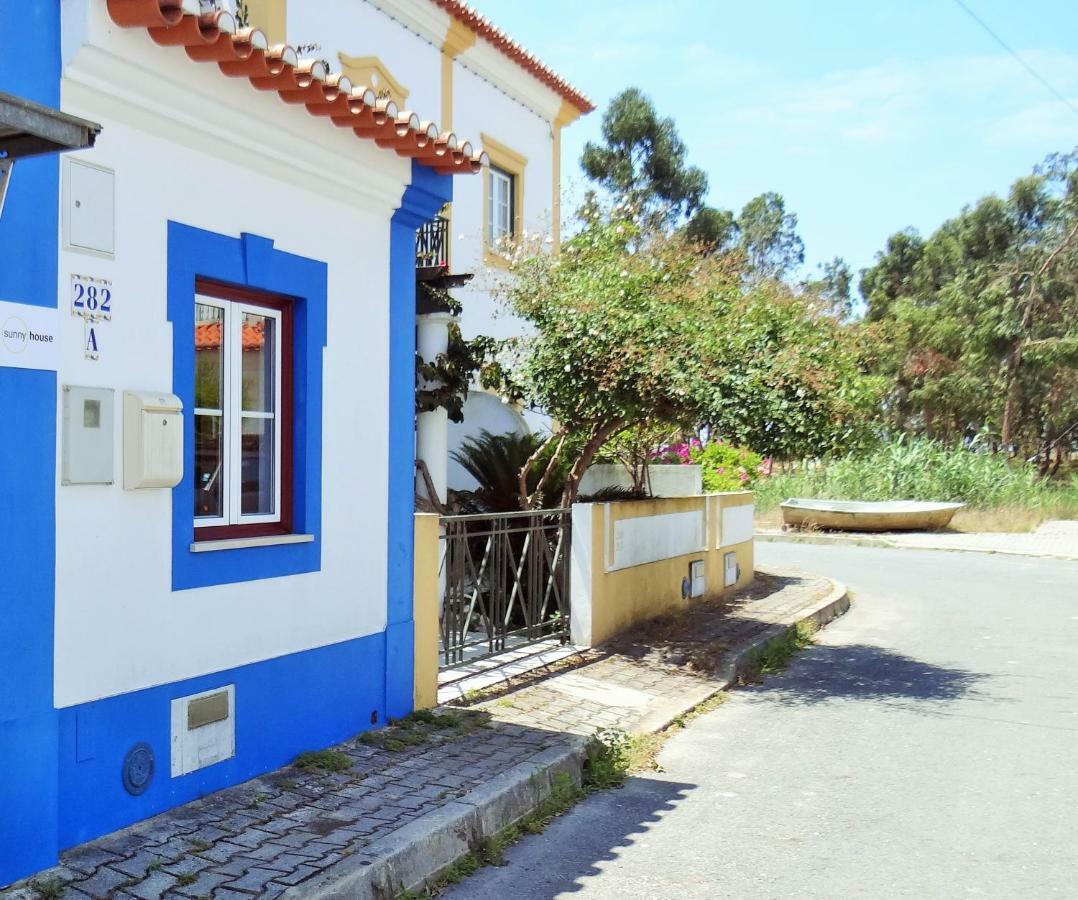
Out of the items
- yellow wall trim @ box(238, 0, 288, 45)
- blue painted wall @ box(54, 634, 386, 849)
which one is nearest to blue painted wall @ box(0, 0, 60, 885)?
blue painted wall @ box(54, 634, 386, 849)

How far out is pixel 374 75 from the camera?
1277cm

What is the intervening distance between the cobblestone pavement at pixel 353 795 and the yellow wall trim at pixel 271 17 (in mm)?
7460

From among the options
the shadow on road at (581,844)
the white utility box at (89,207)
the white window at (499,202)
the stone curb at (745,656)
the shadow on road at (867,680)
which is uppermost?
the white window at (499,202)

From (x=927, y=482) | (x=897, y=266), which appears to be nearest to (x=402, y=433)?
(x=927, y=482)

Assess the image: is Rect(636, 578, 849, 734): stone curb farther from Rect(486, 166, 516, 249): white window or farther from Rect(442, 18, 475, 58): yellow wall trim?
Rect(442, 18, 475, 58): yellow wall trim

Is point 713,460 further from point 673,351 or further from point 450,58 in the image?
point 673,351

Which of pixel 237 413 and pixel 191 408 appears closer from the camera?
pixel 191 408

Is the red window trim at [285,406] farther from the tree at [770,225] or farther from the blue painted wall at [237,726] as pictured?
the tree at [770,225]

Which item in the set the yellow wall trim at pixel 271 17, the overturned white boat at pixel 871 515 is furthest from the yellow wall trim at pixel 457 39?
the overturned white boat at pixel 871 515

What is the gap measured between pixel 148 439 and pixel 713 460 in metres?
14.7

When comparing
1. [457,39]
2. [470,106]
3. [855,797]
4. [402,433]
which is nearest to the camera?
[855,797]

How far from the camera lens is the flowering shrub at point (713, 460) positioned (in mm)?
16219

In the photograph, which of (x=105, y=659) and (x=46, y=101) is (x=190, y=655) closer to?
(x=105, y=659)

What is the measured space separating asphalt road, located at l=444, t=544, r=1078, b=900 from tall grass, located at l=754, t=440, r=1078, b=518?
15.3 meters
